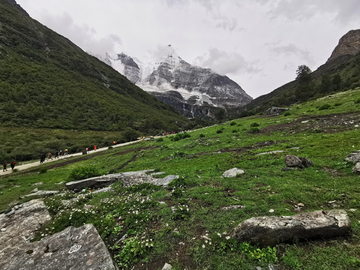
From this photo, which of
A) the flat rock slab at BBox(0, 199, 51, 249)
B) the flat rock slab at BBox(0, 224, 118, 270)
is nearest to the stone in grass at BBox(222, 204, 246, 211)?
the flat rock slab at BBox(0, 224, 118, 270)

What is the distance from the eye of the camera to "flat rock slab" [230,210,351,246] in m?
5.24

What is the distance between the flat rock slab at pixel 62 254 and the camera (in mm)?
5938

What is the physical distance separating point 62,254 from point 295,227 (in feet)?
30.7

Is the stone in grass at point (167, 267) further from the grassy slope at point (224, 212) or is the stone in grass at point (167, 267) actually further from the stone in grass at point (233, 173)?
the stone in grass at point (233, 173)

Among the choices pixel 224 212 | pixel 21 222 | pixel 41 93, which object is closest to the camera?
pixel 224 212

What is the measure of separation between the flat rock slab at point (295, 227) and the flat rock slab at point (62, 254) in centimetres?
548

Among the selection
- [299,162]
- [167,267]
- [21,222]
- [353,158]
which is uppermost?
[353,158]

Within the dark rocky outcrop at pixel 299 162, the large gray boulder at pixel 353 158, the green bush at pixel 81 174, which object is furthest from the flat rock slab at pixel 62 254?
the large gray boulder at pixel 353 158

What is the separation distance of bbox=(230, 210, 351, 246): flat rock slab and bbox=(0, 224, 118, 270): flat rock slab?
548cm

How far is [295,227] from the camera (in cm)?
547

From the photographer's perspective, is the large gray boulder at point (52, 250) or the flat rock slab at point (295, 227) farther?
the large gray boulder at point (52, 250)

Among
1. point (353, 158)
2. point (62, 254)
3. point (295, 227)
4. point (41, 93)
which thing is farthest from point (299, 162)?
point (41, 93)

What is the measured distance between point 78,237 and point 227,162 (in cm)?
1363

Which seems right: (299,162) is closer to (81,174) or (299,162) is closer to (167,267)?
(167,267)
